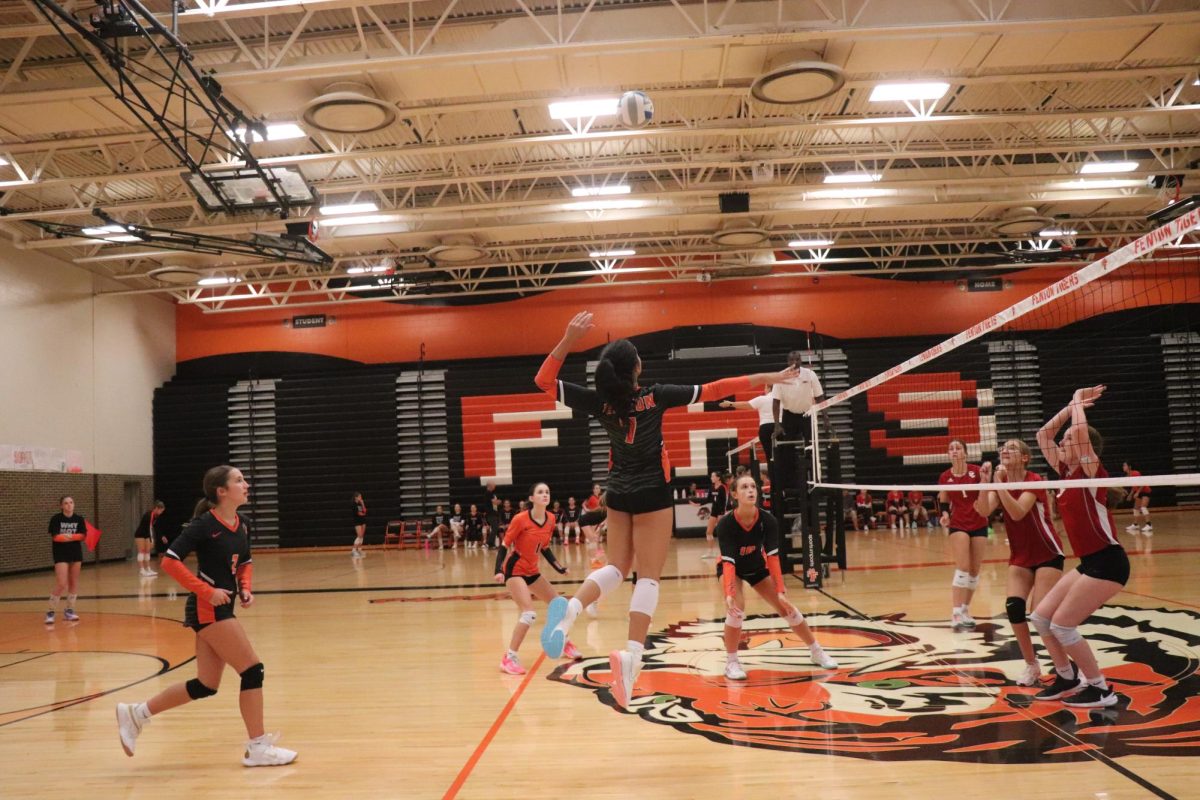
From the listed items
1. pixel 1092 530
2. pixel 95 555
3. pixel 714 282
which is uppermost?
pixel 714 282

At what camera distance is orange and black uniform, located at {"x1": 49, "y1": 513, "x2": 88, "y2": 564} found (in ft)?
34.8

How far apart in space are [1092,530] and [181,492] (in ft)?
76.6

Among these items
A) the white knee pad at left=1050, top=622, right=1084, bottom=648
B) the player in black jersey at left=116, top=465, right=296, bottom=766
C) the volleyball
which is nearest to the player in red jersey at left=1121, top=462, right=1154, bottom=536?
the volleyball

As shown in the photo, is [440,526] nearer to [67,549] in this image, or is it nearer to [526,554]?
[67,549]

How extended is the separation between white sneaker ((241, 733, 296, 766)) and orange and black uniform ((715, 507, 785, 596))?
9.89ft

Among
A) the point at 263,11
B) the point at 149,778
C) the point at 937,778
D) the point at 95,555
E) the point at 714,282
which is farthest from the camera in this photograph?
the point at 714,282

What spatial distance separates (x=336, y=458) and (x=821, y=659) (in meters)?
18.8

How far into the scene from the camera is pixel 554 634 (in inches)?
158

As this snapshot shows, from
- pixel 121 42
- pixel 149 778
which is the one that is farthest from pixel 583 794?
pixel 121 42

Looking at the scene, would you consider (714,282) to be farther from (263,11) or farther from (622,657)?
(622,657)

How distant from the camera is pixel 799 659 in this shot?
21.2ft

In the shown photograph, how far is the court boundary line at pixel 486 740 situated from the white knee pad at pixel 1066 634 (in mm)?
3207

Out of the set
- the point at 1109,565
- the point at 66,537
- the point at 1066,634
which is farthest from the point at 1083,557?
the point at 66,537

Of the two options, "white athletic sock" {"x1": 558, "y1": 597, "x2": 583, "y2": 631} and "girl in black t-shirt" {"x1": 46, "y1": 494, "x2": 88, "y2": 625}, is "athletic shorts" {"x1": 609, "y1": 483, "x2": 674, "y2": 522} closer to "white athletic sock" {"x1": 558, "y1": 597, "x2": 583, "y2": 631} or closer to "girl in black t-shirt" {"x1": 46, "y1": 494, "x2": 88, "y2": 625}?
"white athletic sock" {"x1": 558, "y1": 597, "x2": 583, "y2": 631}
